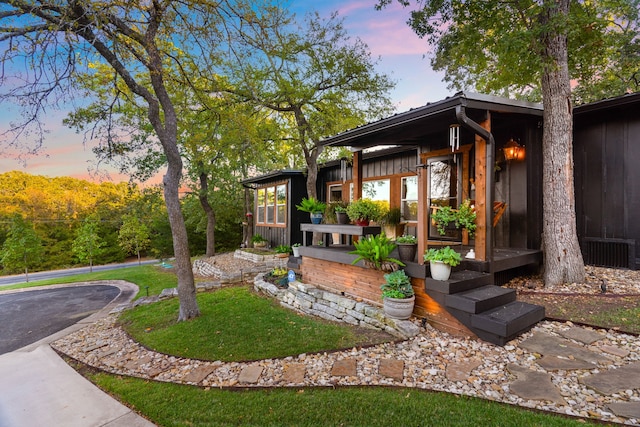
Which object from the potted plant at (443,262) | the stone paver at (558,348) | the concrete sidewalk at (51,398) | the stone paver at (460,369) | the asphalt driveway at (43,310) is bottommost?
the asphalt driveway at (43,310)

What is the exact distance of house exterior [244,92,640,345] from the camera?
141 inches

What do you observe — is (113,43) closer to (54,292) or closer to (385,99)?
(385,99)

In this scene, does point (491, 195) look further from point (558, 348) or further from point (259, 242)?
point (259, 242)

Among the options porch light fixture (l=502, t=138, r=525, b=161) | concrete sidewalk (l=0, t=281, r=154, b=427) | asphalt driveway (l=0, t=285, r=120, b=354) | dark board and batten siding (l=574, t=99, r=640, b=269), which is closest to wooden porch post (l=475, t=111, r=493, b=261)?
porch light fixture (l=502, t=138, r=525, b=161)

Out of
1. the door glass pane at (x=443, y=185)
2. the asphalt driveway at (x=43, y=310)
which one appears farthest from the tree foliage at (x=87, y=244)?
the door glass pane at (x=443, y=185)

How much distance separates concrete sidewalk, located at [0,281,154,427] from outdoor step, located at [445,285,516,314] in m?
3.18

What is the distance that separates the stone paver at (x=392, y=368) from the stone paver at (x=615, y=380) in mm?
1420

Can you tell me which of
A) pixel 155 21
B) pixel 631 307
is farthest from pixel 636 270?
pixel 155 21

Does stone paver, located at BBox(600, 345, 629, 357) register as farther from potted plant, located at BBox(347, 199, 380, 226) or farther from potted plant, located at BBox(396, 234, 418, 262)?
potted plant, located at BBox(347, 199, 380, 226)

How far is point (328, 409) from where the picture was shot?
2.29 metres

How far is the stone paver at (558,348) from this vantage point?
273 centimetres

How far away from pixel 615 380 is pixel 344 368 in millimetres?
2189

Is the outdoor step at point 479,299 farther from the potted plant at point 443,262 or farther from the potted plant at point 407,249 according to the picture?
the potted plant at point 407,249

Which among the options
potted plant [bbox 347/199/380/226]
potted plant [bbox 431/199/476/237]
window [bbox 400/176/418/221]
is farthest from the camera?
window [bbox 400/176/418/221]
